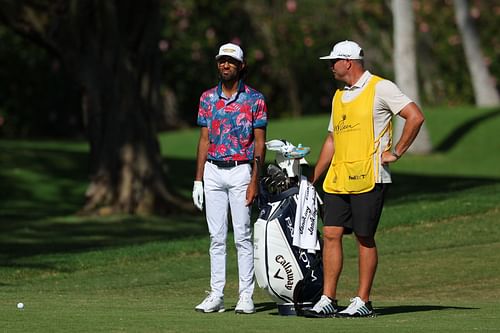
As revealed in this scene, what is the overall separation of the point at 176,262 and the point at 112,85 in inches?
301

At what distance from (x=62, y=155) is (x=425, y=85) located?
1648 centimetres

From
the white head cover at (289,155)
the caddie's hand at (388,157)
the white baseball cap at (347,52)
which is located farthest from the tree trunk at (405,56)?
the caddie's hand at (388,157)

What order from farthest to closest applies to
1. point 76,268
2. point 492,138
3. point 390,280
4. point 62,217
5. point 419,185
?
point 492,138 < point 419,185 < point 62,217 < point 76,268 < point 390,280

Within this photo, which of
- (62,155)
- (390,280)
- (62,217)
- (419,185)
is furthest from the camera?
(62,155)

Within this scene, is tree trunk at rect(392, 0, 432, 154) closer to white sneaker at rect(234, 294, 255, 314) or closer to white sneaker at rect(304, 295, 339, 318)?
white sneaker at rect(234, 294, 255, 314)

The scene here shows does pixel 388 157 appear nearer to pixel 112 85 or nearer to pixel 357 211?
pixel 357 211

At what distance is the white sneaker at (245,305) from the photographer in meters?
10.5

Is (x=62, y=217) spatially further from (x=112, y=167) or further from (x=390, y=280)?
(x=390, y=280)

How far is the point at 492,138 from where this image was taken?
1325 inches

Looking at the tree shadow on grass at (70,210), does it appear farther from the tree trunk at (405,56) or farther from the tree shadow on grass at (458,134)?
the tree shadow on grass at (458,134)

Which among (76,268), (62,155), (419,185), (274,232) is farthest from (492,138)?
(274,232)

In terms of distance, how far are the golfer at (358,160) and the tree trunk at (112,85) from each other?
41.5ft

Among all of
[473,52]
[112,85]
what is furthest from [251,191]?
[473,52]

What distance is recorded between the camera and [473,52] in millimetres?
37844
